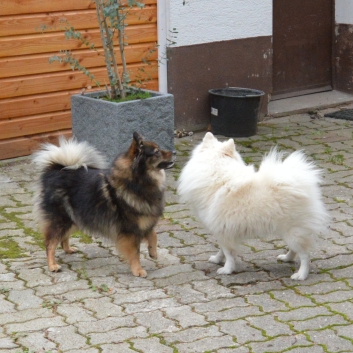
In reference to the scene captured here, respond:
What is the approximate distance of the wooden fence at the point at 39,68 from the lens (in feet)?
25.8

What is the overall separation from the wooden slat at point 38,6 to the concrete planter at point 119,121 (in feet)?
3.34

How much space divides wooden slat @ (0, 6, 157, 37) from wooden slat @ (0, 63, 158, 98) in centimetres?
47

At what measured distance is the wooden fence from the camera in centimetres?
787

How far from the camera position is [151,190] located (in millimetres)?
5344

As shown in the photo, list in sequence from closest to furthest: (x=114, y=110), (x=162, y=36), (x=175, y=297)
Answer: (x=175, y=297), (x=114, y=110), (x=162, y=36)

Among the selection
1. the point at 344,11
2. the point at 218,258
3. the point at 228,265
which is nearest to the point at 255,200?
the point at 228,265

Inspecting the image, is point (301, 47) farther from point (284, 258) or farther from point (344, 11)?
point (284, 258)

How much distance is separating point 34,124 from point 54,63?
67 cm

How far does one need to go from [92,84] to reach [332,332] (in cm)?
483

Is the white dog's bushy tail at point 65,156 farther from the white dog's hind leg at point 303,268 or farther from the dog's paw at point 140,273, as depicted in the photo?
the white dog's hind leg at point 303,268

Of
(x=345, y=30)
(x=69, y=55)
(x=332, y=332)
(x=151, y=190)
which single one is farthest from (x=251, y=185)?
(x=345, y=30)

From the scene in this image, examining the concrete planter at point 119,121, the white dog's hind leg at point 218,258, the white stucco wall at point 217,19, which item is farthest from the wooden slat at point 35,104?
the white dog's hind leg at point 218,258

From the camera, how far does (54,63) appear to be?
8188 millimetres

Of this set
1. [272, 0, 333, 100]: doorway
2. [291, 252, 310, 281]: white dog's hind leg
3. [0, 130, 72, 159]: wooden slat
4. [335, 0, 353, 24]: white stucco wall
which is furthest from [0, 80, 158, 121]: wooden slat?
[335, 0, 353, 24]: white stucco wall
